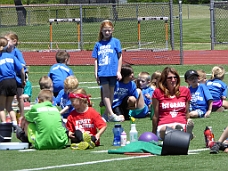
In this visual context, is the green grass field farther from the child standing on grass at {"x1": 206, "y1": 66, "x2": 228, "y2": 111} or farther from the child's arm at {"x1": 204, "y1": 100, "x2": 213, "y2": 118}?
the child standing on grass at {"x1": 206, "y1": 66, "x2": 228, "y2": 111}

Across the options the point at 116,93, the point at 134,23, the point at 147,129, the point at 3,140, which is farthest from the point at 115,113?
the point at 134,23

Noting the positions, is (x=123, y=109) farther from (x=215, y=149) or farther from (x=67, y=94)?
(x=215, y=149)

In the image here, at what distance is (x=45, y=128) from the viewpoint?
10742 millimetres

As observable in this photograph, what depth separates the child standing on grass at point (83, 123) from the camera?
427 inches

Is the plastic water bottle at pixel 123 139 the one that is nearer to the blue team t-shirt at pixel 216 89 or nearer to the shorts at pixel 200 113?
the shorts at pixel 200 113

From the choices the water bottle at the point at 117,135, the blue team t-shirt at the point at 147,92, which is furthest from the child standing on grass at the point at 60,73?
the water bottle at the point at 117,135

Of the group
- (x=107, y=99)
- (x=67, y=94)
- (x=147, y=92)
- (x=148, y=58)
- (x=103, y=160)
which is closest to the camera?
(x=103, y=160)

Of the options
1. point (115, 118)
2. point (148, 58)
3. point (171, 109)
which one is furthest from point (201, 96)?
point (148, 58)

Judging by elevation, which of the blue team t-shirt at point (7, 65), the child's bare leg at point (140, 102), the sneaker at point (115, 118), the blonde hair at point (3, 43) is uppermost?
the blonde hair at point (3, 43)

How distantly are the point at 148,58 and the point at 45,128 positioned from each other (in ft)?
59.1

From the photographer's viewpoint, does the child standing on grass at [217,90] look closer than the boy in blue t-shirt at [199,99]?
No

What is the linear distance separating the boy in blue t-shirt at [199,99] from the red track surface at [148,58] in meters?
12.9

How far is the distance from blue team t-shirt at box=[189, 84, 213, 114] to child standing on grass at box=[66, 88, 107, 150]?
149 inches

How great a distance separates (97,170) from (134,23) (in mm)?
30676
